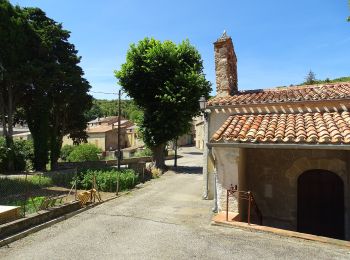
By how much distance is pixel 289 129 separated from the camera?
9.50m

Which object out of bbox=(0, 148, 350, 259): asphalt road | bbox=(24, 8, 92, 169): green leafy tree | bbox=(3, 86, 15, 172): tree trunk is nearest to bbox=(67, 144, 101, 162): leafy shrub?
bbox=(24, 8, 92, 169): green leafy tree

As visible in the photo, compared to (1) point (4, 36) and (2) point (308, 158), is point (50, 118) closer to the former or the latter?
(1) point (4, 36)

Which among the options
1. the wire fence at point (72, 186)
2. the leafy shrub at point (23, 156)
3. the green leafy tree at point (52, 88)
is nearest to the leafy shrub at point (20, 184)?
the wire fence at point (72, 186)

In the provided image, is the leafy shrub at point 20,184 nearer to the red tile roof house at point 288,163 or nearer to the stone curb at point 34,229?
the stone curb at point 34,229

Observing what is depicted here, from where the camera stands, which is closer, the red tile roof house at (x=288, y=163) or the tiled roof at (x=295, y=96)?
the red tile roof house at (x=288, y=163)

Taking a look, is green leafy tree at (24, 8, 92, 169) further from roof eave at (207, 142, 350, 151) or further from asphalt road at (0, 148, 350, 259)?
roof eave at (207, 142, 350, 151)

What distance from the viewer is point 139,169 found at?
2312 centimetres

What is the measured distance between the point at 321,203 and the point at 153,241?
581 cm

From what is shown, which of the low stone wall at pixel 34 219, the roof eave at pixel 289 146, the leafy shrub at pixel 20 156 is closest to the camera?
the roof eave at pixel 289 146

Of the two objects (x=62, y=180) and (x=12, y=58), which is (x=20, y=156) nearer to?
(x=12, y=58)

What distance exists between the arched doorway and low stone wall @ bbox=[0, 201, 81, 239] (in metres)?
8.16

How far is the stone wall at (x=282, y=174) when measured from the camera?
10.3 meters

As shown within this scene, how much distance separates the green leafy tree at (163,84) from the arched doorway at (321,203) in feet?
45.4

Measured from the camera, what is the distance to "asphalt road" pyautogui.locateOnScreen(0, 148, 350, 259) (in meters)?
7.55
